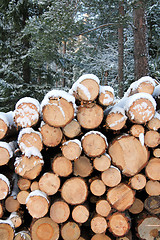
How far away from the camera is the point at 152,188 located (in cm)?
220

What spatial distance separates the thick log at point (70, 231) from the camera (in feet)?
6.80

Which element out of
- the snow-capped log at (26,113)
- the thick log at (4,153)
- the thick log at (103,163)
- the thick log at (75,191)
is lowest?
the thick log at (75,191)

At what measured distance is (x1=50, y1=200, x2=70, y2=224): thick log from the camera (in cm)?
203

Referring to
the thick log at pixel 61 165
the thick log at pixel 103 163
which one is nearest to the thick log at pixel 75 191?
the thick log at pixel 61 165

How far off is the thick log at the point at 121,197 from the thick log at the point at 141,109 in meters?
0.74

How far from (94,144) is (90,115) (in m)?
0.30

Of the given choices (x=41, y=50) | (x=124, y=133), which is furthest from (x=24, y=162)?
(x=41, y=50)

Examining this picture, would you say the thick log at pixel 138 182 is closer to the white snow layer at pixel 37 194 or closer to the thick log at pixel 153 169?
the thick log at pixel 153 169

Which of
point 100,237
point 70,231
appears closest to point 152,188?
point 100,237

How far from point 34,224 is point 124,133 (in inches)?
52.9

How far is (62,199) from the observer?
6.85 ft

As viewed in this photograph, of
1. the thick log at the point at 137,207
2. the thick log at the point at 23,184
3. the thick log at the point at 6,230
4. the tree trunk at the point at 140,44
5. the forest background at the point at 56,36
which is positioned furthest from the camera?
the tree trunk at the point at 140,44

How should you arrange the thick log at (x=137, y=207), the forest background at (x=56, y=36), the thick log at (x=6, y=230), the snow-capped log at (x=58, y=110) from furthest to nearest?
1. the forest background at (x=56, y=36)
2. the thick log at (x=137, y=207)
3. the thick log at (x=6, y=230)
4. the snow-capped log at (x=58, y=110)

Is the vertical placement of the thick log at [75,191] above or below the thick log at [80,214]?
above
